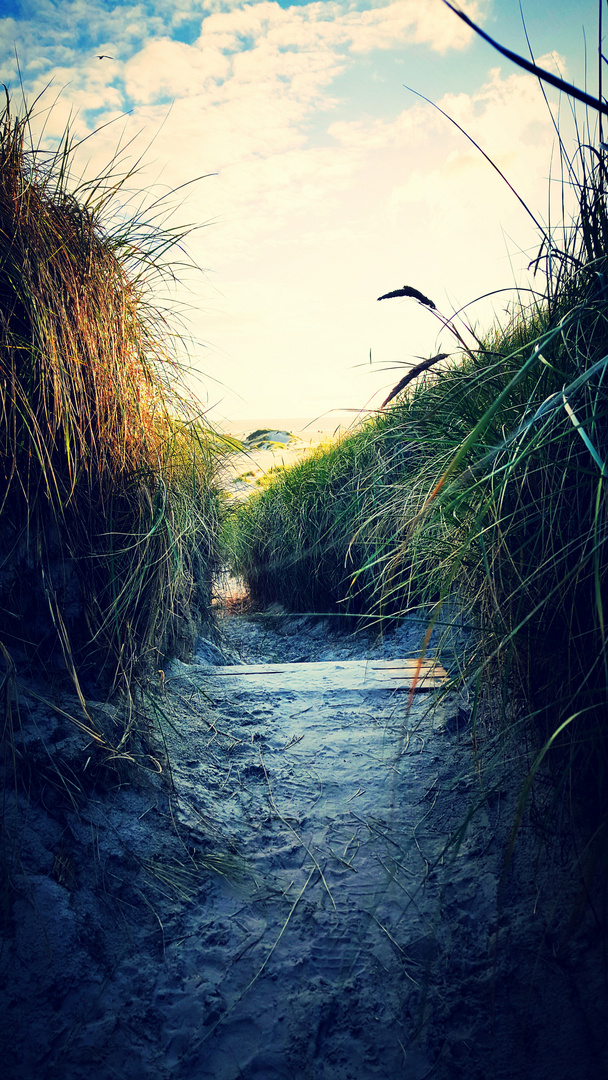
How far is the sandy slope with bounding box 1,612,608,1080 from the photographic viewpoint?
94 centimetres

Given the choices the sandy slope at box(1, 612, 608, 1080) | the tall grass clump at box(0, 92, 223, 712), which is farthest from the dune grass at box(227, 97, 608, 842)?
the tall grass clump at box(0, 92, 223, 712)

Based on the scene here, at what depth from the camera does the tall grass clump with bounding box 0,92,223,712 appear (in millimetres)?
1323

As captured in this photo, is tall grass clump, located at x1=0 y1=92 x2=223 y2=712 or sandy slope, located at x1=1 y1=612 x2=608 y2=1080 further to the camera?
tall grass clump, located at x1=0 y1=92 x2=223 y2=712

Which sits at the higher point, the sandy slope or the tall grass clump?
the tall grass clump

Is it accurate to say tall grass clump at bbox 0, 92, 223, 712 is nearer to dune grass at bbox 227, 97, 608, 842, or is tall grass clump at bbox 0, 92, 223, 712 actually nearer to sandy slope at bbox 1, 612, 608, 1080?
sandy slope at bbox 1, 612, 608, 1080

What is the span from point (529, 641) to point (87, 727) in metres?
1.05

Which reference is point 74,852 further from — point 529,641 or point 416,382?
point 416,382

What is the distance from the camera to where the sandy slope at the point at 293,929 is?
942 mm

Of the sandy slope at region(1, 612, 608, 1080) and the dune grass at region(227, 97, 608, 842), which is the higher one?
the dune grass at region(227, 97, 608, 842)

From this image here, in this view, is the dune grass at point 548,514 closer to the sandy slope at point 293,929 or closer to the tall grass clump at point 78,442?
the sandy slope at point 293,929

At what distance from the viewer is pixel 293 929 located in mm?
1190

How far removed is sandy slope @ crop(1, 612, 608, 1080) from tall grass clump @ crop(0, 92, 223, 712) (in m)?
0.25

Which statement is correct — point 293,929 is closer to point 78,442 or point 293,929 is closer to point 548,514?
point 548,514

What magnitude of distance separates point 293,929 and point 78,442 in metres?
1.26
